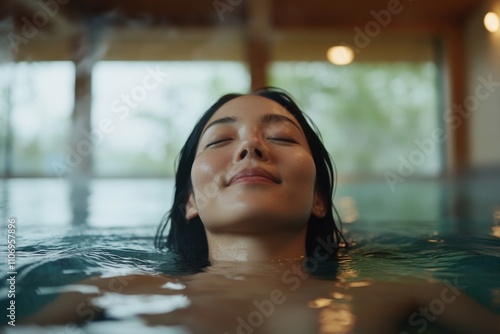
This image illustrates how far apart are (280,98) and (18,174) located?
7.68m

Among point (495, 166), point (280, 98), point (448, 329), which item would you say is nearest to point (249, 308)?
point (448, 329)

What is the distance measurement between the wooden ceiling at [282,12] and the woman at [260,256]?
→ 22.5 ft

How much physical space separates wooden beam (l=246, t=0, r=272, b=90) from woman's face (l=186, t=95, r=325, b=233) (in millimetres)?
6870

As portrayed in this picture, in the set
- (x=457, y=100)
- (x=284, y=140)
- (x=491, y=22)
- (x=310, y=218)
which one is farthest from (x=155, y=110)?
(x=284, y=140)

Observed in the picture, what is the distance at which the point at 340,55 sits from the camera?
30.0 ft

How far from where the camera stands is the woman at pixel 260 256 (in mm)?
1021

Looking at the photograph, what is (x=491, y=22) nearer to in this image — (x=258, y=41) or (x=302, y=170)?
(x=258, y=41)

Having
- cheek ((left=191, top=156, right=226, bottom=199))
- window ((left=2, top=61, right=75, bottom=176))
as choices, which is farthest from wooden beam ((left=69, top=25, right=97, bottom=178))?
cheek ((left=191, top=156, right=226, bottom=199))

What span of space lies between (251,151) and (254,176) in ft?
0.25

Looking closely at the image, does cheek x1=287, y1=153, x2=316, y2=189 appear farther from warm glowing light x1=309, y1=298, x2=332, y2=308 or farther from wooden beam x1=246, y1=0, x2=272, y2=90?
wooden beam x1=246, y1=0, x2=272, y2=90

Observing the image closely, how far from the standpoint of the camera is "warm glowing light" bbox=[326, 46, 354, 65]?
357 inches

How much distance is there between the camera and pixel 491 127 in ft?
25.6

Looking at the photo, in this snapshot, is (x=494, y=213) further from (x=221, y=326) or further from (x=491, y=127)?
(x=491, y=127)

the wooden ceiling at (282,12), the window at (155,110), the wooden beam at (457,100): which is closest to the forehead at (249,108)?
the wooden ceiling at (282,12)
